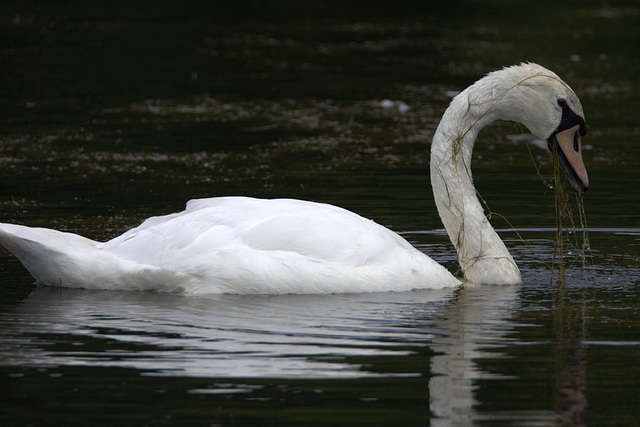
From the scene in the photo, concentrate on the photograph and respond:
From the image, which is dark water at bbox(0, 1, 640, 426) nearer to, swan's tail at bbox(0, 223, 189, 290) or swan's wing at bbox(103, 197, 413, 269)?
swan's tail at bbox(0, 223, 189, 290)

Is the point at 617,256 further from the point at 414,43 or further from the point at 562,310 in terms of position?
the point at 414,43

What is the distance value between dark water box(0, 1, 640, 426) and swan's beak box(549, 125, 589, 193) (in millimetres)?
681

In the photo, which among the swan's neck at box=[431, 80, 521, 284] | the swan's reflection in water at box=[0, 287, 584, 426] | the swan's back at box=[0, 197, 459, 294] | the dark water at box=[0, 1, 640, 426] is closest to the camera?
the dark water at box=[0, 1, 640, 426]

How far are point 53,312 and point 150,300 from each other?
65cm

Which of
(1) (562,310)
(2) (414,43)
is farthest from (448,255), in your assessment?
(2) (414,43)

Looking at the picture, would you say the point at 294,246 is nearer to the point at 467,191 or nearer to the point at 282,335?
the point at 282,335

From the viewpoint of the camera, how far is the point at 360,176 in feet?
37.8

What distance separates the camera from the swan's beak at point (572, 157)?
7453mm

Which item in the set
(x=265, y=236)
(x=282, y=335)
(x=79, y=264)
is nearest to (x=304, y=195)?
(x=265, y=236)

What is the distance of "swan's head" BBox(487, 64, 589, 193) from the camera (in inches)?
294

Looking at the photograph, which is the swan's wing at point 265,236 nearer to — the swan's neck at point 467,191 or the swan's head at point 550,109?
the swan's neck at point 467,191

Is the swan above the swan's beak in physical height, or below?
below

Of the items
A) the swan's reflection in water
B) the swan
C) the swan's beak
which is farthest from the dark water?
the swan's beak

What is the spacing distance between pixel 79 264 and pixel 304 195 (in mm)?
3652
